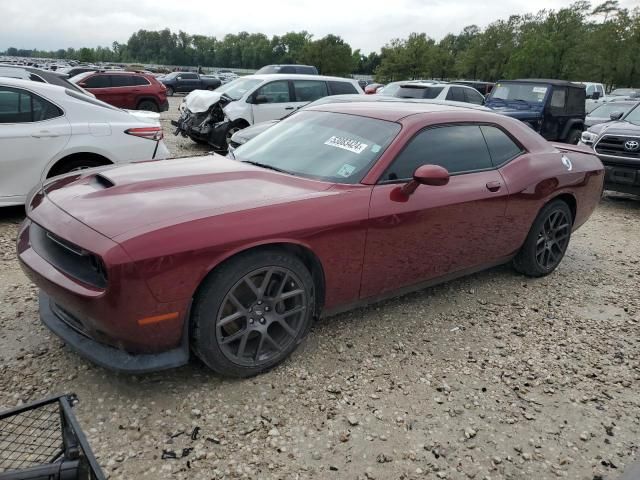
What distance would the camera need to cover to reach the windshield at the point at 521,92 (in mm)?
11203

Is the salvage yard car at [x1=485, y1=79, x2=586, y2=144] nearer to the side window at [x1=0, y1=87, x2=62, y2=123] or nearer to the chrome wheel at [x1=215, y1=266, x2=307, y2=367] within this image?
the side window at [x1=0, y1=87, x2=62, y2=123]

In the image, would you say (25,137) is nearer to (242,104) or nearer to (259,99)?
(242,104)

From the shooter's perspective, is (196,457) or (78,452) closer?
(78,452)

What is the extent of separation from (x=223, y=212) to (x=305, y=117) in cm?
167

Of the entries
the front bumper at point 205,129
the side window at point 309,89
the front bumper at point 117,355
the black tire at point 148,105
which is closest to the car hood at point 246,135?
the front bumper at point 205,129

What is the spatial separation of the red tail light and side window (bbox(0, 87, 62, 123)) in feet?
2.40

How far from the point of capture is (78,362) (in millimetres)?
2943

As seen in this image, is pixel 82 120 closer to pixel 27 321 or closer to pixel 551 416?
pixel 27 321

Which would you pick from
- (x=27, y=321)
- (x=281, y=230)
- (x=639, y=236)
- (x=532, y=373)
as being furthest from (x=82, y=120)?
(x=639, y=236)

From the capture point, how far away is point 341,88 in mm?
11117

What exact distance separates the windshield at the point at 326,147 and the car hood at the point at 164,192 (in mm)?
166

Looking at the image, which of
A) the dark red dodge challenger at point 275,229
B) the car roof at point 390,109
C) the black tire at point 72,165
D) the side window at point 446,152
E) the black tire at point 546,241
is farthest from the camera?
the black tire at point 72,165

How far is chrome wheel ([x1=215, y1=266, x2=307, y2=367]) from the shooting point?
8.86 ft

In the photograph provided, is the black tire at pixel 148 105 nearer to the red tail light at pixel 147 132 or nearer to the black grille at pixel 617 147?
the red tail light at pixel 147 132
